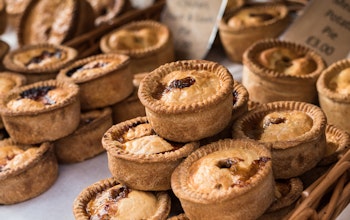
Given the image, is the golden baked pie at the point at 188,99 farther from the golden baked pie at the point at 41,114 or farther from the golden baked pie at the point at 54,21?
the golden baked pie at the point at 54,21

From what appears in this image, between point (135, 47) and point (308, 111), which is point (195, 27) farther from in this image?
point (308, 111)

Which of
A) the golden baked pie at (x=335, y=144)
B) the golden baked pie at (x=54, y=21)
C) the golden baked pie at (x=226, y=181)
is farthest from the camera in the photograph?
the golden baked pie at (x=54, y=21)

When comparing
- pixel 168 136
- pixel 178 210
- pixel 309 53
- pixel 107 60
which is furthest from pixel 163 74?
pixel 309 53

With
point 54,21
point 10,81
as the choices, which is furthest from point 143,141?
point 54,21

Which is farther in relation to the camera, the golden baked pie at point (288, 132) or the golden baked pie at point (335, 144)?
the golden baked pie at point (335, 144)

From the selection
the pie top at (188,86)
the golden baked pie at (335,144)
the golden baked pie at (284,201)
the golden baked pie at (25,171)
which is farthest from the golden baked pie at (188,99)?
the golden baked pie at (25,171)

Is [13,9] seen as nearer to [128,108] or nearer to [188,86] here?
[128,108]
